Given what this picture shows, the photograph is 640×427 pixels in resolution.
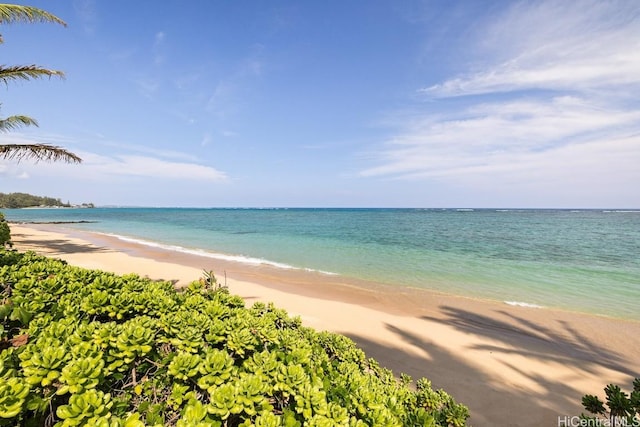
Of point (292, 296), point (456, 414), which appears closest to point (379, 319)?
point (292, 296)

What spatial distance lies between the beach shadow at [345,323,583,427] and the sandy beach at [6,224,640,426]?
2cm

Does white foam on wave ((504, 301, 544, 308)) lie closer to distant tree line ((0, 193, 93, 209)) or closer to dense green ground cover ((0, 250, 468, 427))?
dense green ground cover ((0, 250, 468, 427))

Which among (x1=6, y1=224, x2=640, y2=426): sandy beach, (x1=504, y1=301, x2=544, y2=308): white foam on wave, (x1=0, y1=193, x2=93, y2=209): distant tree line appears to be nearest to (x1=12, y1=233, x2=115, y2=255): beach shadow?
(x1=6, y1=224, x2=640, y2=426): sandy beach

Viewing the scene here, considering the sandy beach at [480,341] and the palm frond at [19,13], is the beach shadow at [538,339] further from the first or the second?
the palm frond at [19,13]

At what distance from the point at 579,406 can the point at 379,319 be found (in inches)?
183

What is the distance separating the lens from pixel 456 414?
9.13 ft

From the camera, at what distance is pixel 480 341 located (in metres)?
7.69

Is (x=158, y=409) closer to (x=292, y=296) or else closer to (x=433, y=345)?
(x=433, y=345)

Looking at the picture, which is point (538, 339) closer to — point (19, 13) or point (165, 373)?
point (165, 373)

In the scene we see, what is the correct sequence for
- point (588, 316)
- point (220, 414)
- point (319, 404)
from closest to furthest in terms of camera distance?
1. point (220, 414)
2. point (319, 404)
3. point (588, 316)

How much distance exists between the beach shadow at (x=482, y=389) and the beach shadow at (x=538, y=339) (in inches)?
52.5

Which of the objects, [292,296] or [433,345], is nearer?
[433,345]

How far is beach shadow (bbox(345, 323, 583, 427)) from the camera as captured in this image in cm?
478

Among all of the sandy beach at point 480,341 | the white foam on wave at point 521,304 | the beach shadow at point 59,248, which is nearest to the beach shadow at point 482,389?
the sandy beach at point 480,341
